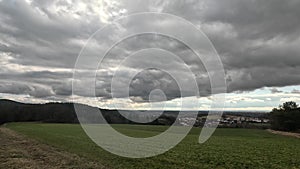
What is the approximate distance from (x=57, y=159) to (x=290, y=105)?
90.0 m


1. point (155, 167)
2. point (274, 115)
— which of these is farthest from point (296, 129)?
point (155, 167)

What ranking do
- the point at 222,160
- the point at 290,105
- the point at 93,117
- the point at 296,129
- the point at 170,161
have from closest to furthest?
the point at 170,161
the point at 222,160
the point at 296,129
the point at 290,105
the point at 93,117

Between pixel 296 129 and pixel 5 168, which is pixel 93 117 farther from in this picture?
pixel 5 168

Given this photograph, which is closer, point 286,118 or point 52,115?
point 286,118

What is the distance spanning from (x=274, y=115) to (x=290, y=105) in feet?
28.7

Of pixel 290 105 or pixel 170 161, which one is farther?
pixel 290 105

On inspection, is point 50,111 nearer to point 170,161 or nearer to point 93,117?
point 93,117

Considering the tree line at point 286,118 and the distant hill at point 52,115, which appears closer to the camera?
the tree line at point 286,118

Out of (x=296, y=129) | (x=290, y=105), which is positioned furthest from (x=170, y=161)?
(x=290, y=105)

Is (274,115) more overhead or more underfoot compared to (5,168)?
more overhead

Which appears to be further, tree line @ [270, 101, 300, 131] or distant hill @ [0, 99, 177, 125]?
distant hill @ [0, 99, 177, 125]

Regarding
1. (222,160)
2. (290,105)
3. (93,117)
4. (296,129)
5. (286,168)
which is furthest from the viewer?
(93,117)

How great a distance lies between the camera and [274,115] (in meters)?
87.9

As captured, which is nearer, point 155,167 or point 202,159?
point 155,167
